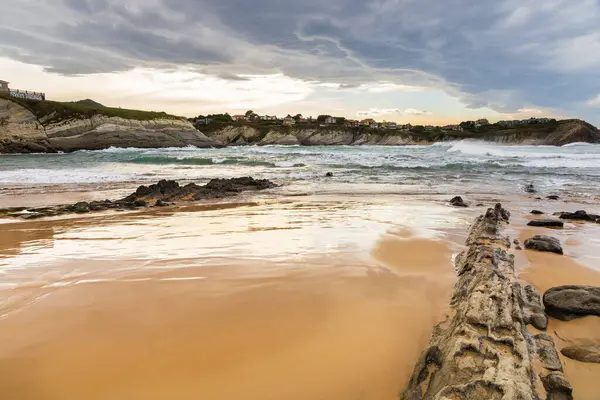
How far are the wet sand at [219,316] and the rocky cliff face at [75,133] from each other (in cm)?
5337

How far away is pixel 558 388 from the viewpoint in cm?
220

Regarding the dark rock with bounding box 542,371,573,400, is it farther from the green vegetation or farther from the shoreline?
the green vegetation

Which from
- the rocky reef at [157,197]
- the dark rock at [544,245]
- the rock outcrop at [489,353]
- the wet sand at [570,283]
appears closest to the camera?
the rock outcrop at [489,353]

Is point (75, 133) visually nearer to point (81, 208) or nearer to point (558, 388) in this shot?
point (81, 208)

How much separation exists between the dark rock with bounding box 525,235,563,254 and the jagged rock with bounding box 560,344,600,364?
9.66ft

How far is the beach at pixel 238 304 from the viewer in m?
2.43

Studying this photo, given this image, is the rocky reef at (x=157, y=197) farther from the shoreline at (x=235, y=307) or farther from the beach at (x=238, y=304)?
the shoreline at (x=235, y=307)

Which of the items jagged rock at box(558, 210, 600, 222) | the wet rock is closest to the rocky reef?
jagged rock at box(558, 210, 600, 222)

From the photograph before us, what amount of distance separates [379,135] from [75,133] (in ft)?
295

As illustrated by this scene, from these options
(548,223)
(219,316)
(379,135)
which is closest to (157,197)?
(219,316)

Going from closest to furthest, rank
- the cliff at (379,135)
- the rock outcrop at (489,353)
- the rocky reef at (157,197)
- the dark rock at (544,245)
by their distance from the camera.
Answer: the rock outcrop at (489,353), the dark rock at (544,245), the rocky reef at (157,197), the cliff at (379,135)

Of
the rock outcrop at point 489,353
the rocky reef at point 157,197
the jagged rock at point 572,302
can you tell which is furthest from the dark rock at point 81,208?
the jagged rock at point 572,302

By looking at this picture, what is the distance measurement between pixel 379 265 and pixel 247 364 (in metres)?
2.50

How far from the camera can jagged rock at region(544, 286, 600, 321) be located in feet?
10.7
